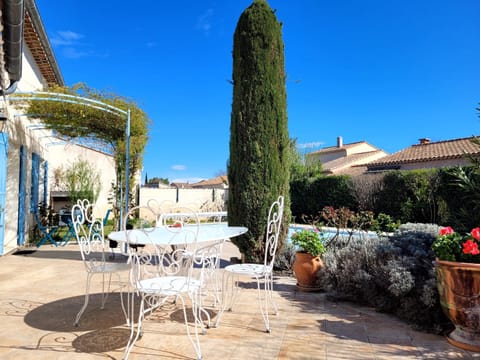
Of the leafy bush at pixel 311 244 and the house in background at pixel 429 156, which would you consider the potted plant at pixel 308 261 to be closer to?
the leafy bush at pixel 311 244

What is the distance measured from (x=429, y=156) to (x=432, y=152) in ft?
3.54

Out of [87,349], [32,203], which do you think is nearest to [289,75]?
[87,349]

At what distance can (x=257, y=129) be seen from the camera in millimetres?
5848

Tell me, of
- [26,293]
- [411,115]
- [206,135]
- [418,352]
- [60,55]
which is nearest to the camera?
[418,352]

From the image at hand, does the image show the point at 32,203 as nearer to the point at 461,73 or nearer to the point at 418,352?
the point at 418,352

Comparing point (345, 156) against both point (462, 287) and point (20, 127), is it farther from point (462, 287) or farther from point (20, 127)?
point (462, 287)

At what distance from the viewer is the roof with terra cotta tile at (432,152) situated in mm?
15734

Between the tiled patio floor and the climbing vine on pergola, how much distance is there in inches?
203

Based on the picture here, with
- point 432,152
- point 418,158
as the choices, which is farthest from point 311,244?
point 432,152

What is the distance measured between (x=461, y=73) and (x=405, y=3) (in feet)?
20.4

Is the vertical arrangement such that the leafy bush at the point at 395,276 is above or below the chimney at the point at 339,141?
below

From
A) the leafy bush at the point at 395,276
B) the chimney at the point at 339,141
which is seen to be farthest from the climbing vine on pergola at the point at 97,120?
the chimney at the point at 339,141

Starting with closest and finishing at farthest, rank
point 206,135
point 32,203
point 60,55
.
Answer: point 32,203 < point 60,55 < point 206,135

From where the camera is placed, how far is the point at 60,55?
11.3 meters
